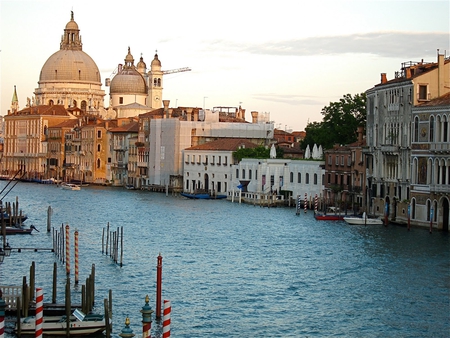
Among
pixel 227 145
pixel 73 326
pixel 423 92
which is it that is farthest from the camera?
pixel 227 145

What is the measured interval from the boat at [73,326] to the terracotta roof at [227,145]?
45686 millimetres

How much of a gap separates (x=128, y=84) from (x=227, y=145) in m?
43.2

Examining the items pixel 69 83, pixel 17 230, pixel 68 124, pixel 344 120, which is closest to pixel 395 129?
pixel 17 230

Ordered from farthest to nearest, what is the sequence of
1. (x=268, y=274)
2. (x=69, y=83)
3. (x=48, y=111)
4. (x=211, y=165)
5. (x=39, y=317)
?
1. (x=69, y=83)
2. (x=48, y=111)
3. (x=211, y=165)
4. (x=268, y=274)
5. (x=39, y=317)

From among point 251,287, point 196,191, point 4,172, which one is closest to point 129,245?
point 251,287

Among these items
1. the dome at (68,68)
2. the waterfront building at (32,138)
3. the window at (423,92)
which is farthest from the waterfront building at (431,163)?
the dome at (68,68)

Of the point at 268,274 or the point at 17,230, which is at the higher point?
the point at 17,230

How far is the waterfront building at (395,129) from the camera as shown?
38656 mm

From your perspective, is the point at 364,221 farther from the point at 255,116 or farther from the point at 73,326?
the point at 255,116

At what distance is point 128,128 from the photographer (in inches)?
3219

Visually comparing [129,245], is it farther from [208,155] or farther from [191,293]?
[208,155]

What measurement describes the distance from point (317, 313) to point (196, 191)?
4344 centimetres

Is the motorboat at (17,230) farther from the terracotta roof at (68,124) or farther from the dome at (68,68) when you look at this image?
the dome at (68,68)

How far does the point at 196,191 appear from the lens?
6469 cm
